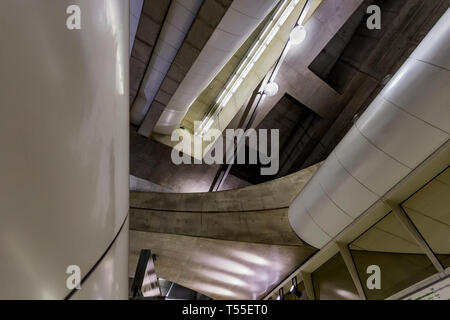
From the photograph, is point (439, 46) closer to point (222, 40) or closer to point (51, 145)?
point (51, 145)

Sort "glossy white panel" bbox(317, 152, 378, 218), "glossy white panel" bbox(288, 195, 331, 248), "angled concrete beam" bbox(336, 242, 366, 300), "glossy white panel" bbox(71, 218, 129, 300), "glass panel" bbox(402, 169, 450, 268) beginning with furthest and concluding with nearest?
"glossy white panel" bbox(288, 195, 331, 248)
"angled concrete beam" bbox(336, 242, 366, 300)
"glossy white panel" bbox(317, 152, 378, 218)
"glass panel" bbox(402, 169, 450, 268)
"glossy white panel" bbox(71, 218, 129, 300)

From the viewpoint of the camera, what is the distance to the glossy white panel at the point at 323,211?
6186 mm

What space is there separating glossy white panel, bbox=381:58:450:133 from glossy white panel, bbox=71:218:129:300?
4.57 m

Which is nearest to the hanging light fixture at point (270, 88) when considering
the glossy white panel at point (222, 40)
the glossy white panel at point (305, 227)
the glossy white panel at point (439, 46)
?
the glossy white panel at point (222, 40)

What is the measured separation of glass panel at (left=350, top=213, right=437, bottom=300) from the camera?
17.1 ft

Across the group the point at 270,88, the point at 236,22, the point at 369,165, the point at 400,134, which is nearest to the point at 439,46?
the point at 400,134

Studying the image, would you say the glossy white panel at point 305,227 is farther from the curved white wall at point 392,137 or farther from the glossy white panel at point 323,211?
the curved white wall at point 392,137

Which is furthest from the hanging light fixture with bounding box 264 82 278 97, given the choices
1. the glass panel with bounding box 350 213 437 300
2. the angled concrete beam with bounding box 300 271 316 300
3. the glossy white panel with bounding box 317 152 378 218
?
the glass panel with bounding box 350 213 437 300

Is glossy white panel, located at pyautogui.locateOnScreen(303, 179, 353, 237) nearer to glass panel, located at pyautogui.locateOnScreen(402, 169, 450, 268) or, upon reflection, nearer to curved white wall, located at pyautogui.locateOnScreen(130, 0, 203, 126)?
glass panel, located at pyautogui.locateOnScreen(402, 169, 450, 268)

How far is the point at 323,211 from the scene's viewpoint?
6.44m

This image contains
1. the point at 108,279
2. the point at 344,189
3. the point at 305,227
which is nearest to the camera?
the point at 108,279

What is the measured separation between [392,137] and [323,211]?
7.90 ft

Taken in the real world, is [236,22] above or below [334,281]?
above
